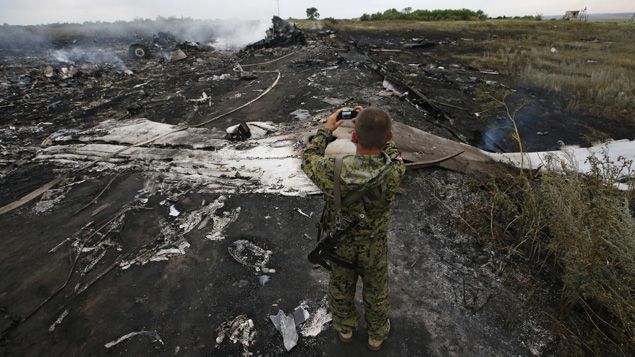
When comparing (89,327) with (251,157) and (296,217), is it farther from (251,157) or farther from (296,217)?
(251,157)

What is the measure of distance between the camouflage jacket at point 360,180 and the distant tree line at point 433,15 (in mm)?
36481

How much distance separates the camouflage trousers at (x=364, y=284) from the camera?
6.28 ft

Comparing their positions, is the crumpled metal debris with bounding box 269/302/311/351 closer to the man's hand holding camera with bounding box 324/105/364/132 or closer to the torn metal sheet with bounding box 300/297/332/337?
the torn metal sheet with bounding box 300/297/332/337

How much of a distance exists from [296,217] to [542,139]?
5.49 meters

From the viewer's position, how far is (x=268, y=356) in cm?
227

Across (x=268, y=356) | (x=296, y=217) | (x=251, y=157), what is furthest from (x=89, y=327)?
(x=251, y=157)

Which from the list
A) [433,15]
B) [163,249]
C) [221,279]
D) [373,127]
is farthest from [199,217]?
[433,15]

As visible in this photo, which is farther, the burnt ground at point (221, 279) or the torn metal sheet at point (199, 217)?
the torn metal sheet at point (199, 217)

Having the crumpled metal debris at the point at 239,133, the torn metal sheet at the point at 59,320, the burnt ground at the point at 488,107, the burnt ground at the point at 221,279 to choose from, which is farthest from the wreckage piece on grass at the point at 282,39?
the torn metal sheet at the point at 59,320

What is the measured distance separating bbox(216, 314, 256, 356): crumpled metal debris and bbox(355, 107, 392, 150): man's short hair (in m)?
1.72

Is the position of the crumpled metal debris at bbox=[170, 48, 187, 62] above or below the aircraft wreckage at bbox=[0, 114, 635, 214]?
above

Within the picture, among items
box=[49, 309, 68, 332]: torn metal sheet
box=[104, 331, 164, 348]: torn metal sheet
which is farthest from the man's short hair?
box=[49, 309, 68, 332]: torn metal sheet

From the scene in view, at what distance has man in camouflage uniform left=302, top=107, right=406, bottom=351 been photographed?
167cm

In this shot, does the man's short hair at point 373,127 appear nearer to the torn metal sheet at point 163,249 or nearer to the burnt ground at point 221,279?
the burnt ground at point 221,279
